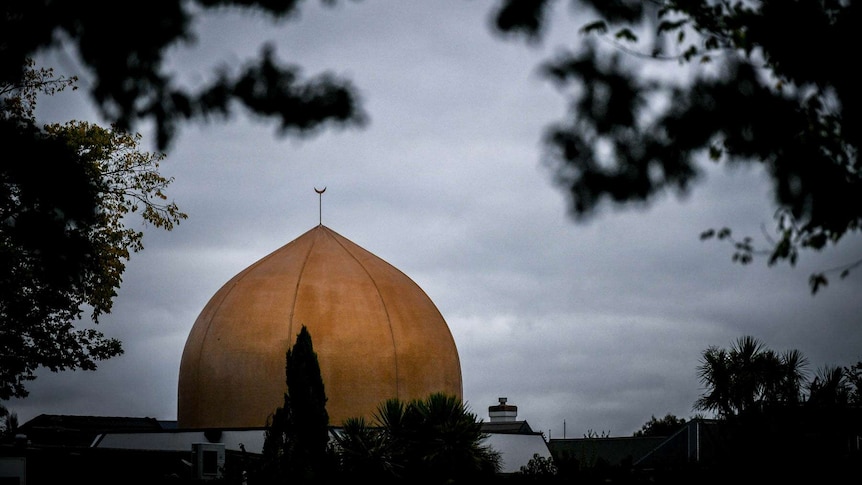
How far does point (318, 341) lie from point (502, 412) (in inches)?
487

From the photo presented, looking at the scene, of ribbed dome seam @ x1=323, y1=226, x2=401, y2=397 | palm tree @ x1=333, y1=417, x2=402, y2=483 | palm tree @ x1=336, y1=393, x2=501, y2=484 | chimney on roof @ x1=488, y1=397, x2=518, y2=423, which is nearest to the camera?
palm tree @ x1=333, y1=417, x2=402, y2=483

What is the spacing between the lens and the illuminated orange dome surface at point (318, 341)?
2850cm

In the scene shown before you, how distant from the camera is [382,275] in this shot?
3116cm

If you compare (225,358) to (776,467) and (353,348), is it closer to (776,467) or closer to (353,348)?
(353,348)

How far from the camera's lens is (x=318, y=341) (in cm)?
2853

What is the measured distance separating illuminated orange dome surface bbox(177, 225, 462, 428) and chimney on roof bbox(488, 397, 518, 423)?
7690 millimetres

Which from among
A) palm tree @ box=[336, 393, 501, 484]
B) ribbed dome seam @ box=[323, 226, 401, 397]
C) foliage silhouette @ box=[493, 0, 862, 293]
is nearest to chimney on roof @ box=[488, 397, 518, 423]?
ribbed dome seam @ box=[323, 226, 401, 397]

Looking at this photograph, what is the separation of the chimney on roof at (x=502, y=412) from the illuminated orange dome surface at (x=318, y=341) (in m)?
7.69

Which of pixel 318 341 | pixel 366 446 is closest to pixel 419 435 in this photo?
pixel 366 446

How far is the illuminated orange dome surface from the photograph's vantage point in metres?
28.5

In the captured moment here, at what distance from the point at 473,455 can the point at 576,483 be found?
7.62m

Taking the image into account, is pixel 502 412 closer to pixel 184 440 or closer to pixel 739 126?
pixel 184 440

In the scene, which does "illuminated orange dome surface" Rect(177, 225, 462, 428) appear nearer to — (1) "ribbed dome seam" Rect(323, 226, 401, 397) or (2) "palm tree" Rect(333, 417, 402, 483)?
(1) "ribbed dome seam" Rect(323, 226, 401, 397)

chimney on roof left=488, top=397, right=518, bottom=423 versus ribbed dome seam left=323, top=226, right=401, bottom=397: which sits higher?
ribbed dome seam left=323, top=226, right=401, bottom=397
